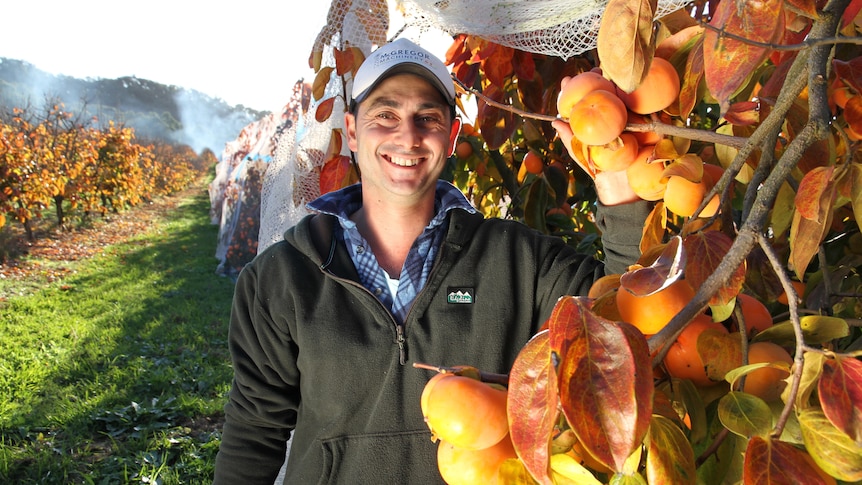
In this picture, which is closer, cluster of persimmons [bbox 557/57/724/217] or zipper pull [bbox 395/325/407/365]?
cluster of persimmons [bbox 557/57/724/217]

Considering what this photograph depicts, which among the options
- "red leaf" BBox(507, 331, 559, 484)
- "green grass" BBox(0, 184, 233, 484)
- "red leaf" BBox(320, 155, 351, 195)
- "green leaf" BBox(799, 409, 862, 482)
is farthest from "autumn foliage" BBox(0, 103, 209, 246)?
"green leaf" BBox(799, 409, 862, 482)

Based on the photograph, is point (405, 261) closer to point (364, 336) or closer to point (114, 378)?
point (364, 336)

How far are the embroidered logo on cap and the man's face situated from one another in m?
0.27

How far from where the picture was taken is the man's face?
1.47 m

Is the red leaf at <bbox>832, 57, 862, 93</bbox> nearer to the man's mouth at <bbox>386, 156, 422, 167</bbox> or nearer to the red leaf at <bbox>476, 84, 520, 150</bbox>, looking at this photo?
the man's mouth at <bbox>386, 156, 422, 167</bbox>

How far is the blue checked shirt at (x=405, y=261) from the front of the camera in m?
1.44

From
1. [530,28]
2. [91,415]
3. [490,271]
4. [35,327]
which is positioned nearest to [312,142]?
[490,271]

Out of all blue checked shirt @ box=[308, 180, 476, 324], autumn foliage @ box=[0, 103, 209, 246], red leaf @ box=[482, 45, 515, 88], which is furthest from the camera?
autumn foliage @ box=[0, 103, 209, 246]

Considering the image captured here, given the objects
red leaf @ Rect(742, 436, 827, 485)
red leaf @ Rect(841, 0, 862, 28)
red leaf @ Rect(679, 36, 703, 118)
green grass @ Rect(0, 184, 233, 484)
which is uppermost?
red leaf @ Rect(841, 0, 862, 28)

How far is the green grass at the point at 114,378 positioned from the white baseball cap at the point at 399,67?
2.30 metres

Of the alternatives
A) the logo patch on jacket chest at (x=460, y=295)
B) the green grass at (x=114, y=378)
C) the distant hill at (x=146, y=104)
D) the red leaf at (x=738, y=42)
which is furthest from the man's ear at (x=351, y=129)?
the distant hill at (x=146, y=104)

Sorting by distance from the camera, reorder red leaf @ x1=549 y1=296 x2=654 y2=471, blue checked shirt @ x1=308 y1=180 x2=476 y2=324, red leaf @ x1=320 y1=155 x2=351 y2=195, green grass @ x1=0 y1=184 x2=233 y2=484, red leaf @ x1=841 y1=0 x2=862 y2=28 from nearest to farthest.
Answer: red leaf @ x1=549 y1=296 x2=654 y2=471
red leaf @ x1=841 y1=0 x2=862 y2=28
blue checked shirt @ x1=308 y1=180 x2=476 y2=324
red leaf @ x1=320 y1=155 x2=351 y2=195
green grass @ x1=0 y1=184 x2=233 y2=484

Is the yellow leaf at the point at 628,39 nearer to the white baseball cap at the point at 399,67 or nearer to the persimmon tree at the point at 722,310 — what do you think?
the persimmon tree at the point at 722,310

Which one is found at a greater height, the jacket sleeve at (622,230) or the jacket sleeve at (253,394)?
the jacket sleeve at (622,230)
